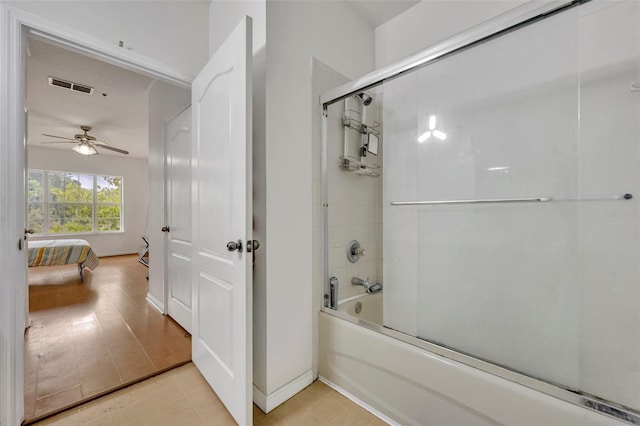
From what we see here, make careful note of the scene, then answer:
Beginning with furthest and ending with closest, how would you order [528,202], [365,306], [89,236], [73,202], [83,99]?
[89,236] < [73,202] < [83,99] < [365,306] < [528,202]

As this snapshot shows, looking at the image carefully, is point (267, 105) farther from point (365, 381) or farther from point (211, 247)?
point (365, 381)

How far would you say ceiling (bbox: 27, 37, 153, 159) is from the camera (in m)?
2.52

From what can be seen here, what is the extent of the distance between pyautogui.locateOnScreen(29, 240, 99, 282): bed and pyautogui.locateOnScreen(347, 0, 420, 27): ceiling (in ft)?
16.7

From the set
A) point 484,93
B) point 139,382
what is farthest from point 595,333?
point 139,382

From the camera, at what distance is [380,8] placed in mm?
2152

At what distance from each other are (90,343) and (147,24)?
8.04ft

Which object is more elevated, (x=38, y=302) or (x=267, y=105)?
(x=267, y=105)

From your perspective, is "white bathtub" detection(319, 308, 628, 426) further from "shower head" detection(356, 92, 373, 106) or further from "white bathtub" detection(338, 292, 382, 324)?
"shower head" detection(356, 92, 373, 106)

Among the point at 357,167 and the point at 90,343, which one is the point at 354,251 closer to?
the point at 357,167

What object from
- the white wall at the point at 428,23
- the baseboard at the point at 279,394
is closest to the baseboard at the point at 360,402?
the baseboard at the point at 279,394

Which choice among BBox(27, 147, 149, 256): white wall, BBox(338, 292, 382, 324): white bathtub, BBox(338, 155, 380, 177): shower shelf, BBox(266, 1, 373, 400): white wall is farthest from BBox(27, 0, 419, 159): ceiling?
BBox(338, 292, 382, 324): white bathtub

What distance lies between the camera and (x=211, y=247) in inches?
63.7

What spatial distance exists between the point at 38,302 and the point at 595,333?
198 inches

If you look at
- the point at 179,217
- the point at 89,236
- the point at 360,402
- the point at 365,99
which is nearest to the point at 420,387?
the point at 360,402
